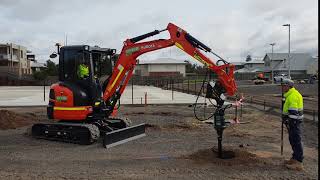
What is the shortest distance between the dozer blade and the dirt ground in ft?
0.76

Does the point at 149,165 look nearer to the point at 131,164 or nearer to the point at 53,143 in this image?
the point at 131,164

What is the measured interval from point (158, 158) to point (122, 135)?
2475mm

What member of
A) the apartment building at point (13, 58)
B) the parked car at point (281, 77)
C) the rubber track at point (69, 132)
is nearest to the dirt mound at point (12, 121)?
the rubber track at point (69, 132)

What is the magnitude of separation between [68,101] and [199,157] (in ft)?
14.5

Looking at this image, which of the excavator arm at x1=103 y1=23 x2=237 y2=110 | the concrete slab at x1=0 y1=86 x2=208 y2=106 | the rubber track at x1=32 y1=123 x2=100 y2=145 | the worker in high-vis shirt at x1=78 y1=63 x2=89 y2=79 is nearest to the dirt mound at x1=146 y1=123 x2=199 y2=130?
the excavator arm at x1=103 y1=23 x2=237 y2=110

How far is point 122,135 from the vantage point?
480 inches

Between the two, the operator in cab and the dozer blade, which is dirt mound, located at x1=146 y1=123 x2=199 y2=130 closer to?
the dozer blade

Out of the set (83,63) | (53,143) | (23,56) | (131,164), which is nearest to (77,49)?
(83,63)

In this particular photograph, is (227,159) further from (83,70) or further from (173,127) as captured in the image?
(173,127)

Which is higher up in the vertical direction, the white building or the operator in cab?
the white building

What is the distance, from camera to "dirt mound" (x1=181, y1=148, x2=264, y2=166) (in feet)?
30.8

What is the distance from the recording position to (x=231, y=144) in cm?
1198

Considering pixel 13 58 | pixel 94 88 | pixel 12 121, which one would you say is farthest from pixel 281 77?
pixel 13 58

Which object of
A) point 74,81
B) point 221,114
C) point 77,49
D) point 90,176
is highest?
point 77,49
